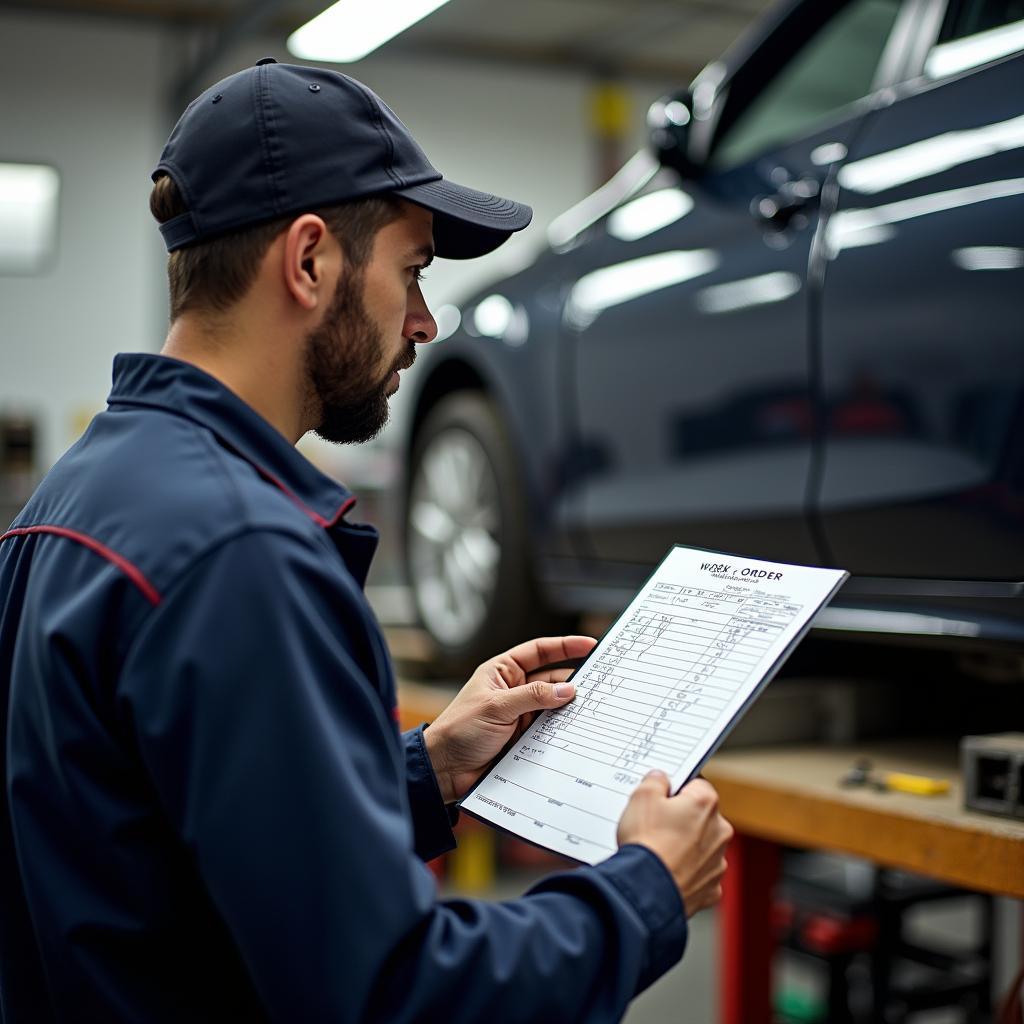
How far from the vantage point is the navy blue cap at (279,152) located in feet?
3.16

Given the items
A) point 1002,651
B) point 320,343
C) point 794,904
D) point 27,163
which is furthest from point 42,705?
point 27,163

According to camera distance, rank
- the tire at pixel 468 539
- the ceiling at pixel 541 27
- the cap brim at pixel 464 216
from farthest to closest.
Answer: the ceiling at pixel 541 27
the tire at pixel 468 539
the cap brim at pixel 464 216

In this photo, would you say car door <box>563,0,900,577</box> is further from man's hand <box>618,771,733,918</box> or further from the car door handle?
man's hand <box>618,771,733,918</box>

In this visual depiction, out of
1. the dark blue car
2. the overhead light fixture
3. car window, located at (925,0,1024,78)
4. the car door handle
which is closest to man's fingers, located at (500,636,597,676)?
the dark blue car

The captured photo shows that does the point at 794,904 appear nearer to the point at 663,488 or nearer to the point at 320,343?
the point at 663,488

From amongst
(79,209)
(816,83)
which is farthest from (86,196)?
(816,83)

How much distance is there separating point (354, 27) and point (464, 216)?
5.46 meters

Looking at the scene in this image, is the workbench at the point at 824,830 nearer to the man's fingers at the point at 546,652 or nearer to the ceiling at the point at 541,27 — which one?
the man's fingers at the point at 546,652

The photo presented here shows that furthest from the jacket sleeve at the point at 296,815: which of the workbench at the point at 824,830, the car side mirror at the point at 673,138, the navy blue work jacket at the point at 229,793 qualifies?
the car side mirror at the point at 673,138

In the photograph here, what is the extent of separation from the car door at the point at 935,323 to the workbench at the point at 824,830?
11.8 inches

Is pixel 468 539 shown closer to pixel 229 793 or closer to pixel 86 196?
pixel 229 793

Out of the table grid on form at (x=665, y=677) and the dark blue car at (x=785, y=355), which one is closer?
the table grid on form at (x=665, y=677)

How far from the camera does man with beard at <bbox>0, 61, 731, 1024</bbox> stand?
2.61 ft

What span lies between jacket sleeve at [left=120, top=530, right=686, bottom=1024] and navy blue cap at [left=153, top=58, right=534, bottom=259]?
0.28 meters
